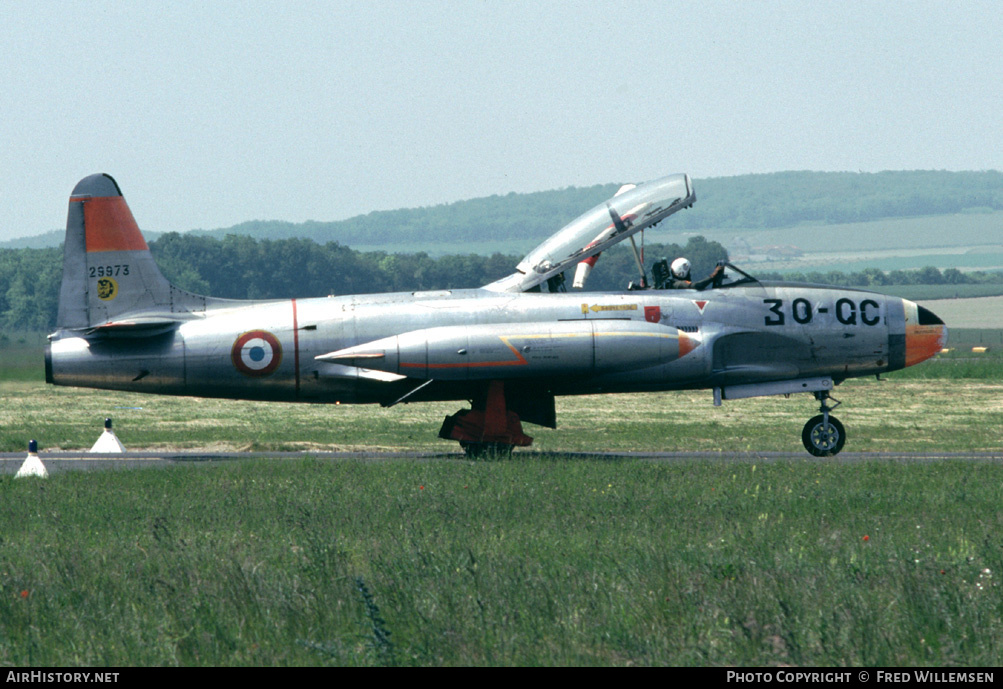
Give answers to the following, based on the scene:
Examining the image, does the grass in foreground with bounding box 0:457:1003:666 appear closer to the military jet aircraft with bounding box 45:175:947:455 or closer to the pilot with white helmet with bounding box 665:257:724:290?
the military jet aircraft with bounding box 45:175:947:455

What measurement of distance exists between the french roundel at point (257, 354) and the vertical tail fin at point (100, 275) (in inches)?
49.8

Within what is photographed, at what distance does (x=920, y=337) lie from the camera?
735 inches

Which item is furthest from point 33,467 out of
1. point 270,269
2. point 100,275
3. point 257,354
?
point 270,269

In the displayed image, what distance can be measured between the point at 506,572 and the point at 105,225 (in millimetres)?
12486

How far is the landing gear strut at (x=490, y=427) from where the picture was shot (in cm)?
1775

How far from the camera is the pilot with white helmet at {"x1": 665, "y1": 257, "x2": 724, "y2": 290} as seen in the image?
727 inches

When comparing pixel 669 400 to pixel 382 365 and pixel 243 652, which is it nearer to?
pixel 382 365

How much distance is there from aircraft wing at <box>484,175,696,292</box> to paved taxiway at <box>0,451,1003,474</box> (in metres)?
2.90

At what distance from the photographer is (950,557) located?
9055mm

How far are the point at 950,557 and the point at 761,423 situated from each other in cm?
2098

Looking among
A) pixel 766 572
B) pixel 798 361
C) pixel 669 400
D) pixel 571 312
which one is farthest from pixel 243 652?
pixel 669 400

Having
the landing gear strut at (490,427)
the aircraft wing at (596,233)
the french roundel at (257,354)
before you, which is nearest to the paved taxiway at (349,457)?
the landing gear strut at (490,427)

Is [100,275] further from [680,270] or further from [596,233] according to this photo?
[680,270]
